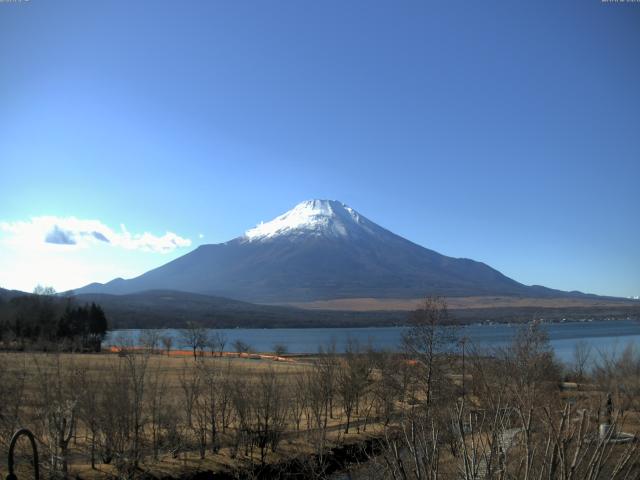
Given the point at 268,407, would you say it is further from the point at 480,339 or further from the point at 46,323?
the point at 46,323

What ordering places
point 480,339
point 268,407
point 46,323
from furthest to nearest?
point 46,323 < point 480,339 < point 268,407

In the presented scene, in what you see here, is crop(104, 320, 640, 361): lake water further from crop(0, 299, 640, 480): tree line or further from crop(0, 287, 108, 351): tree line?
crop(0, 299, 640, 480): tree line

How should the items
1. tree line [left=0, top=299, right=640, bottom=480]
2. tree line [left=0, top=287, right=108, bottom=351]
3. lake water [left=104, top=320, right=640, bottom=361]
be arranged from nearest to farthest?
tree line [left=0, top=299, right=640, bottom=480] < lake water [left=104, top=320, right=640, bottom=361] < tree line [left=0, top=287, right=108, bottom=351]

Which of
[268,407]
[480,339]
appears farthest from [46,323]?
A: [268,407]

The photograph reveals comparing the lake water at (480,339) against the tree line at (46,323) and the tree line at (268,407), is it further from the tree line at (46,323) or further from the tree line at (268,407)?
the tree line at (268,407)

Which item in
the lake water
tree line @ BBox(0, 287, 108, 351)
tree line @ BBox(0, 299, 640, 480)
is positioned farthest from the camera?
tree line @ BBox(0, 287, 108, 351)

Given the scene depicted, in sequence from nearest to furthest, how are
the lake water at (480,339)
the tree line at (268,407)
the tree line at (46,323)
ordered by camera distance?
1. the tree line at (268,407)
2. the lake water at (480,339)
3. the tree line at (46,323)

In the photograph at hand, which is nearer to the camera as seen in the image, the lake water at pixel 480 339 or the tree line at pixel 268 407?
the tree line at pixel 268 407

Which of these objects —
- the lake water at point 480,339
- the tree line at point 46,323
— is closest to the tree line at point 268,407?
the lake water at point 480,339

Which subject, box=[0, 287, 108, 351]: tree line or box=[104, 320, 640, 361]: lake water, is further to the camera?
box=[0, 287, 108, 351]: tree line

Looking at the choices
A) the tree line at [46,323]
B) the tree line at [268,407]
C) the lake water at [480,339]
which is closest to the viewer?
the tree line at [268,407]

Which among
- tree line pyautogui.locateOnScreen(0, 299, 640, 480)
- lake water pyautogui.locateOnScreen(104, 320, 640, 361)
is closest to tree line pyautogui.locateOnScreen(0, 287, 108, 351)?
lake water pyautogui.locateOnScreen(104, 320, 640, 361)

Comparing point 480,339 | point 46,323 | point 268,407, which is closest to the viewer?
point 268,407

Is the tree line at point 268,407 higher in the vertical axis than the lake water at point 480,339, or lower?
higher
